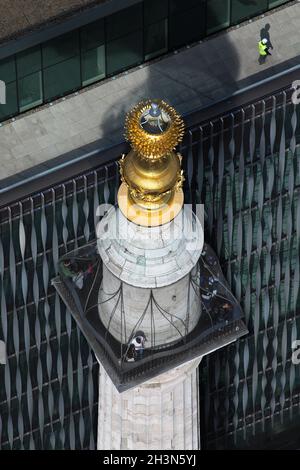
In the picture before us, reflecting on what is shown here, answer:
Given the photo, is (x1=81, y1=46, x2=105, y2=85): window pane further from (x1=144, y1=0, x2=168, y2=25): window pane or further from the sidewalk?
(x1=144, y1=0, x2=168, y2=25): window pane

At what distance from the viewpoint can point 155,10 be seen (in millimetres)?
192250

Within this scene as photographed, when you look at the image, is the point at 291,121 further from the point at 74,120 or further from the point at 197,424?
the point at 197,424

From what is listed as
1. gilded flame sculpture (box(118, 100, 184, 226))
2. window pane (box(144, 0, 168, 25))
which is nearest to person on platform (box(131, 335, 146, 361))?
gilded flame sculpture (box(118, 100, 184, 226))

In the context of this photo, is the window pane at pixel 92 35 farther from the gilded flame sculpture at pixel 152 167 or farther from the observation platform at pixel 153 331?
the gilded flame sculpture at pixel 152 167

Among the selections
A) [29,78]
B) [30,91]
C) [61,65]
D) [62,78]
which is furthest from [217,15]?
[29,78]

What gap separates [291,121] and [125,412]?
53141mm

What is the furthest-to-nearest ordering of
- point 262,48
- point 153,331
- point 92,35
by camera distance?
point 262,48 → point 92,35 → point 153,331

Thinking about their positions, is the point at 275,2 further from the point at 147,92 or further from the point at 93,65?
the point at 93,65

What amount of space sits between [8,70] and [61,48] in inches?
183

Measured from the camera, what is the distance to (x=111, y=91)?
7623 inches

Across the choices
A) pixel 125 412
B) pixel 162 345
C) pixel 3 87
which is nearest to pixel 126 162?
pixel 162 345

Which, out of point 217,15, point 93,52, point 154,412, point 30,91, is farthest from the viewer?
point 217,15

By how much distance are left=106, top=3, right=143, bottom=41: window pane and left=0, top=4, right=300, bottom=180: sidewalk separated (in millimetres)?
4960

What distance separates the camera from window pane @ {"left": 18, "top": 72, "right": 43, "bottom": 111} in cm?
18900
